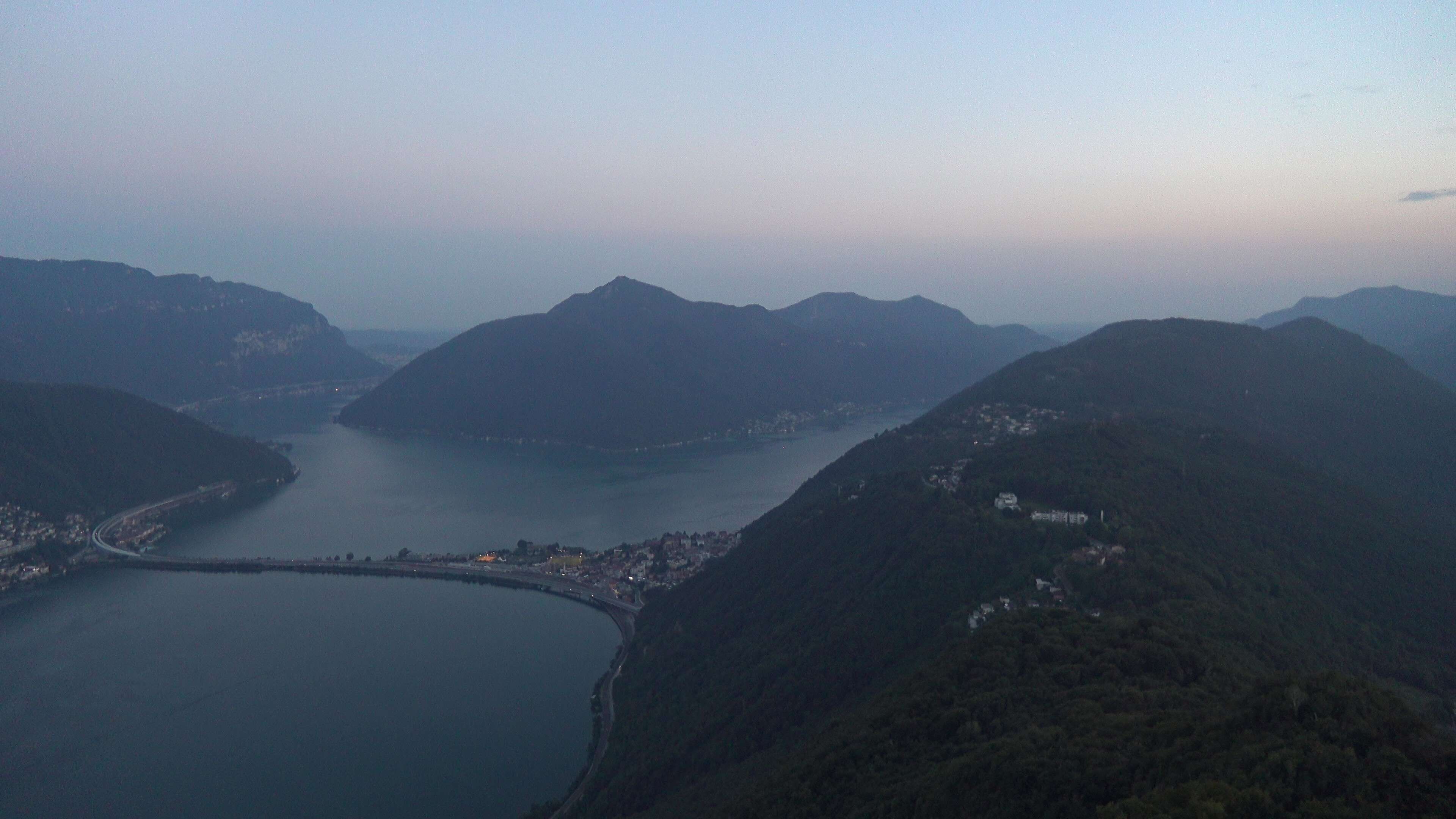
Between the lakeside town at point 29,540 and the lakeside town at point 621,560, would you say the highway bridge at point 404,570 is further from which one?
the lakeside town at point 29,540

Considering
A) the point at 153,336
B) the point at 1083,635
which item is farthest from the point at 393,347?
the point at 1083,635

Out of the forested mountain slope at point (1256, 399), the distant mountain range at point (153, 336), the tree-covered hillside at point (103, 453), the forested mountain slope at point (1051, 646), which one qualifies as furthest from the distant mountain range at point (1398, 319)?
the distant mountain range at point (153, 336)

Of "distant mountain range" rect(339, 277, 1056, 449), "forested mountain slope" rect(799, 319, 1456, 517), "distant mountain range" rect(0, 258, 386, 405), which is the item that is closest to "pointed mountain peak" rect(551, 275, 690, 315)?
"distant mountain range" rect(339, 277, 1056, 449)

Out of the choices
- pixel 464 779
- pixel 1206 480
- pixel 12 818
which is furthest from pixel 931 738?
pixel 12 818

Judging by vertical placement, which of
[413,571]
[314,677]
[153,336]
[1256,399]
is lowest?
[314,677]

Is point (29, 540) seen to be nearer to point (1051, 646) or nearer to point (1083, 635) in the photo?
point (1051, 646)

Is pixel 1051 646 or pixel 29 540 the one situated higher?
pixel 1051 646
